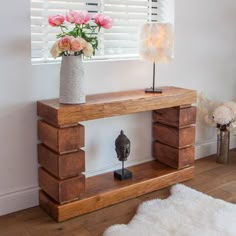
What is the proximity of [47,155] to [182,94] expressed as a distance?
1069 millimetres

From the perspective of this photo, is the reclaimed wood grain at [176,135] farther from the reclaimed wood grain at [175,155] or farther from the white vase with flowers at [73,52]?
the white vase with flowers at [73,52]

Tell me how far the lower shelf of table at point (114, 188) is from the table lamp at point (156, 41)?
2.74 feet

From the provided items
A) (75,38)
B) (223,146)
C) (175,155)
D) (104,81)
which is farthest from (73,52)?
(223,146)

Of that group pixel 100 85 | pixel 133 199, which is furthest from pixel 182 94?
pixel 133 199

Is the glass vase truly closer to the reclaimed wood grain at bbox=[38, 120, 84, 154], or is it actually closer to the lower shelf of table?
the lower shelf of table

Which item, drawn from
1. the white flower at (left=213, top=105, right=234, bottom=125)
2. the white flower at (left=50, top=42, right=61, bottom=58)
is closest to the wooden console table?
the white flower at (left=50, top=42, right=61, bottom=58)

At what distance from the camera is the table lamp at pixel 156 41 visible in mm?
2676

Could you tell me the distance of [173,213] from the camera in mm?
2377

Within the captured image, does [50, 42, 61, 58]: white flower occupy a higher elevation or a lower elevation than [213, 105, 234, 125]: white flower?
higher

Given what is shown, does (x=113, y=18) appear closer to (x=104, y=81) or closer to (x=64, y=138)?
(x=104, y=81)

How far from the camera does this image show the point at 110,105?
240 centimetres

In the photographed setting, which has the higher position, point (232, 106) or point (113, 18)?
point (113, 18)

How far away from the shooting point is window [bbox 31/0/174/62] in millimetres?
2496

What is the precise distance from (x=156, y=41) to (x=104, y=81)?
18.2 inches
